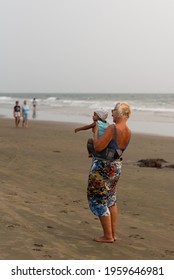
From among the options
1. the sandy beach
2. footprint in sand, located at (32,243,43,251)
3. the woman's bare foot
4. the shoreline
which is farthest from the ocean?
footprint in sand, located at (32,243,43,251)

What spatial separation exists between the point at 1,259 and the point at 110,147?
163cm

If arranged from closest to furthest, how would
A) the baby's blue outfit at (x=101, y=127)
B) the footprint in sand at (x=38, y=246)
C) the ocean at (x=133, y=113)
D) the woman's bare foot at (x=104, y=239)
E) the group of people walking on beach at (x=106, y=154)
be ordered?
the footprint in sand at (x=38, y=246), the group of people walking on beach at (x=106, y=154), the baby's blue outfit at (x=101, y=127), the woman's bare foot at (x=104, y=239), the ocean at (x=133, y=113)

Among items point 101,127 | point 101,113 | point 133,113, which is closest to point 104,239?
point 101,127

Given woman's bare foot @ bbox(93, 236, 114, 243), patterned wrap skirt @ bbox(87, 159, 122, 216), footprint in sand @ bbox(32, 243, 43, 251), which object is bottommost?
woman's bare foot @ bbox(93, 236, 114, 243)

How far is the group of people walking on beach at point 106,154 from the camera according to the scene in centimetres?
501

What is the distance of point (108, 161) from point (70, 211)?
2.02 meters

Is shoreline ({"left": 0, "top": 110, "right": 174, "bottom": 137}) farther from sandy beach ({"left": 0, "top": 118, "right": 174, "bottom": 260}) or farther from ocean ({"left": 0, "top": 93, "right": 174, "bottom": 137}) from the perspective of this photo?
sandy beach ({"left": 0, "top": 118, "right": 174, "bottom": 260})

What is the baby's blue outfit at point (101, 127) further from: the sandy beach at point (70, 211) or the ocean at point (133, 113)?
the sandy beach at point (70, 211)

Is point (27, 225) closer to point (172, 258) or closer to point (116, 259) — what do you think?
point (116, 259)

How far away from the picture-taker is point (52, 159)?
12.1 m

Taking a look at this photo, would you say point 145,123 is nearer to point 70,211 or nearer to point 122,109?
point 70,211

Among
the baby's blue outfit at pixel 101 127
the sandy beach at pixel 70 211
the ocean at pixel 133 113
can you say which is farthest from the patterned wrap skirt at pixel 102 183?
the ocean at pixel 133 113

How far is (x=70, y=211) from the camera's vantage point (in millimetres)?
→ 6832

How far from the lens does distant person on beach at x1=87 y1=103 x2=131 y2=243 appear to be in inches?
197
